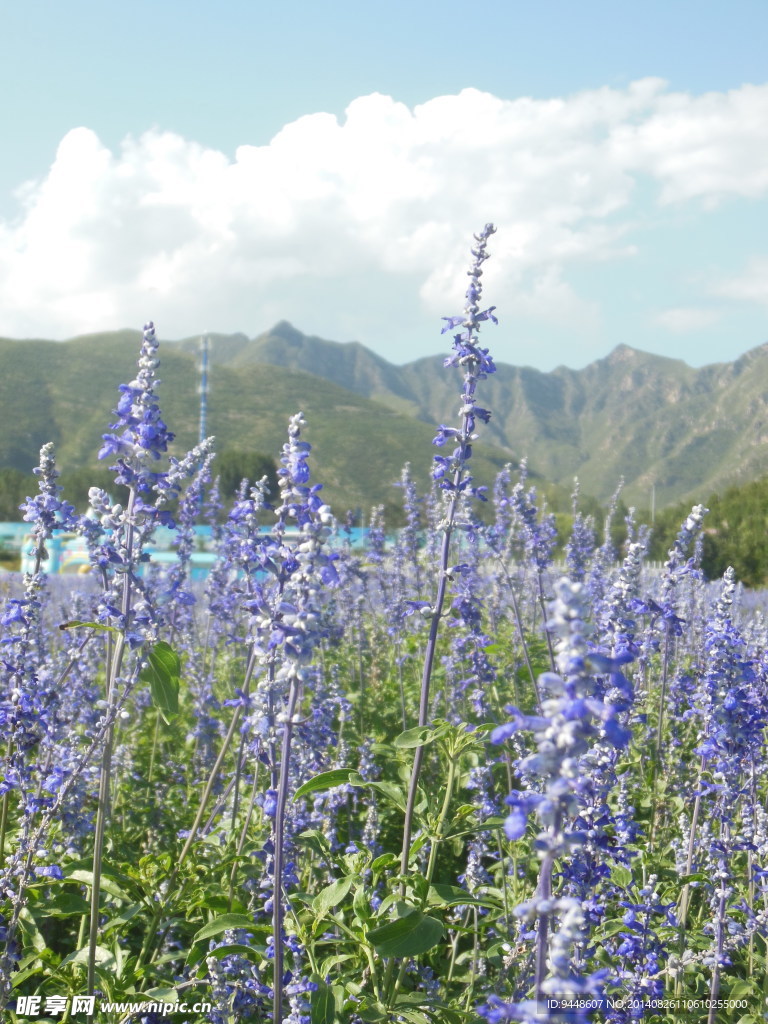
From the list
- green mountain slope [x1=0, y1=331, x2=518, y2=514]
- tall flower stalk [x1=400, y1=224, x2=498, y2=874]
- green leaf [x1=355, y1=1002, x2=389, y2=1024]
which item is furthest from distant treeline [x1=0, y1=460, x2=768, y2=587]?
green mountain slope [x1=0, y1=331, x2=518, y2=514]

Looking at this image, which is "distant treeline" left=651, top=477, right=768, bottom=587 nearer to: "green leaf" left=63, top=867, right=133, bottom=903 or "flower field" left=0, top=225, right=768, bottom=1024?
"flower field" left=0, top=225, right=768, bottom=1024

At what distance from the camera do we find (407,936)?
2727 millimetres

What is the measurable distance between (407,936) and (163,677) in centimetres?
137

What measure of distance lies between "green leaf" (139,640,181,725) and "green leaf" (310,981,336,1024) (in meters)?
1.13

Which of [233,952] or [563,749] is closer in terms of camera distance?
[563,749]

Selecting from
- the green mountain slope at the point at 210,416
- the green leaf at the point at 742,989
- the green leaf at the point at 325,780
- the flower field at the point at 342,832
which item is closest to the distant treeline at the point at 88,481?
the flower field at the point at 342,832

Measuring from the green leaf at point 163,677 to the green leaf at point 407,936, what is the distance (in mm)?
1128

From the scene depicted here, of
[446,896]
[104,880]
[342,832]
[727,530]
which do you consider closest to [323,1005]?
[446,896]

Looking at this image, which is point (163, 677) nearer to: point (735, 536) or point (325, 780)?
point (325, 780)

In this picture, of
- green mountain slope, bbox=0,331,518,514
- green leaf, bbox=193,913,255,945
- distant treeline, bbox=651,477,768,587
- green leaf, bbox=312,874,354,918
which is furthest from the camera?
green mountain slope, bbox=0,331,518,514

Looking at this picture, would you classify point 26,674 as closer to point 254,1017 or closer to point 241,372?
point 254,1017

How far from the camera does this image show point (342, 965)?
396 cm

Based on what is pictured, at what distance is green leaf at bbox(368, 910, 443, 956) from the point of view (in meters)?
2.67

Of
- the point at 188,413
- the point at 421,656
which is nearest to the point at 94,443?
the point at 188,413
